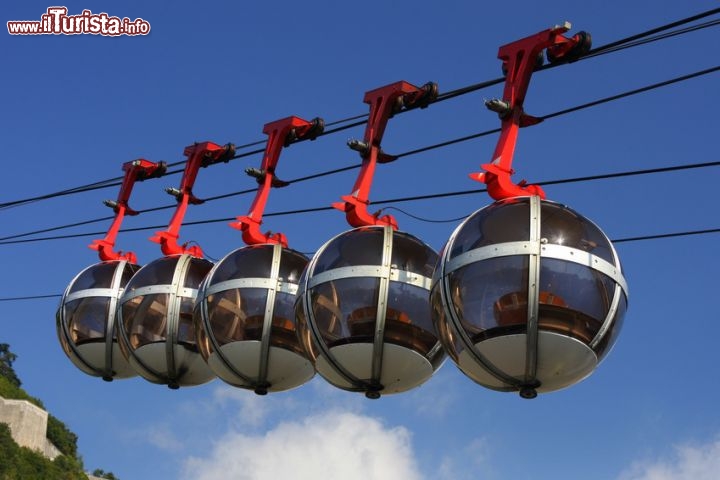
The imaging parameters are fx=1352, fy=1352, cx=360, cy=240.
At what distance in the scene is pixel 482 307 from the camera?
9344 millimetres

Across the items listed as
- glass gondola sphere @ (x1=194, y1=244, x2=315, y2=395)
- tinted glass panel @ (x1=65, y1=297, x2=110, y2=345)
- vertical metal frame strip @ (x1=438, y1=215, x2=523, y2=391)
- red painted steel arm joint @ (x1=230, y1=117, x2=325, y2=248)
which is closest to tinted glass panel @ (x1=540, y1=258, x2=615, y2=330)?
vertical metal frame strip @ (x1=438, y1=215, x2=523, y2=391)

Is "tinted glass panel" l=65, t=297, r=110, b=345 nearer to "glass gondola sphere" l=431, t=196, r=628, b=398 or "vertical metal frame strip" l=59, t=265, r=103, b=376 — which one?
"vertical metal frame strip" l=59, t=265, r=103, b=376

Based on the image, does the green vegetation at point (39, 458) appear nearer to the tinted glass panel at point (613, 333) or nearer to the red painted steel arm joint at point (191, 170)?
the red painted steel arm joint at point (191, 170)

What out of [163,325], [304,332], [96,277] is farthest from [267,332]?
[96,277]

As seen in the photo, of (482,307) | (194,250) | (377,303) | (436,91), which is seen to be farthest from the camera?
(194,250)

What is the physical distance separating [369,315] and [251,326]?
167 cm

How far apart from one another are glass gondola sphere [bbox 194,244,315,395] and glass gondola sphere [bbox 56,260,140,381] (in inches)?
85.0

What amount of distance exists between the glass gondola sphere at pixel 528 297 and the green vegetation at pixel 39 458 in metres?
84.7

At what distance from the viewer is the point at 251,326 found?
38.5 feet

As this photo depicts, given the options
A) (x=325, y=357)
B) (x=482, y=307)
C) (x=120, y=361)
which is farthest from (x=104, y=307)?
(x=482, y=307)

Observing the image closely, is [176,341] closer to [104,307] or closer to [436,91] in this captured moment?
[104,307]

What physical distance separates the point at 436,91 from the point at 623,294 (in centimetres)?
287

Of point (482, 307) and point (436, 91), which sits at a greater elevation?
point (436, 91)

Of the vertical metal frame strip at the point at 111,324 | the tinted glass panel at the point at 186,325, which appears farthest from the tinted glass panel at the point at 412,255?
the vertical metal frame strip at the point at 111,324
